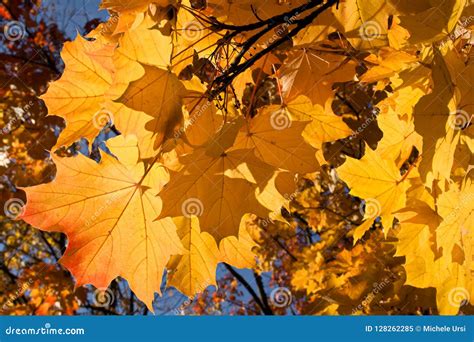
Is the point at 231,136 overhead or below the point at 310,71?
below

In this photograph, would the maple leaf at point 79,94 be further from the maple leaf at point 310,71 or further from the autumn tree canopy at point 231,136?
the maple leaf at point 310,71

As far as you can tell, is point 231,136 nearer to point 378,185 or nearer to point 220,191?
point 220,191

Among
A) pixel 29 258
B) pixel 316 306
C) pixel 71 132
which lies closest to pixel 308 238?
pixel 316 306

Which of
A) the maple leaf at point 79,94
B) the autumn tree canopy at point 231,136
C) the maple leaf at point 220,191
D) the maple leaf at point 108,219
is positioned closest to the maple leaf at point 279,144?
the autumn tree canopy at point 231,136

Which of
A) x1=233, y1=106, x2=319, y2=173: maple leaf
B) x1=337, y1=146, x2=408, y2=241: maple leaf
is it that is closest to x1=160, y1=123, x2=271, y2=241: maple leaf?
x1=233, y1=106, x2=319, y2=173: maple leaf

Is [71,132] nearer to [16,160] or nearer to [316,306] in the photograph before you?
[316,306]

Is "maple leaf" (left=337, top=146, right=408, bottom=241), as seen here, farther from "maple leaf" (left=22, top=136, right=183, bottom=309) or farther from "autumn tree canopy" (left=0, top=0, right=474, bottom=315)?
"maple leaf" (left=22, top=136, right=183, bottom=309)

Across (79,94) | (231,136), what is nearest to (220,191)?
(231,136)

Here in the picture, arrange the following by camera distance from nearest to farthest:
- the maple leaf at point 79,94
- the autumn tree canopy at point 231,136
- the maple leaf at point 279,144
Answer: the autumn tree canopy at point 231,136 < the maple leaf at point 279,144 < the maple leaf at point 79,94
